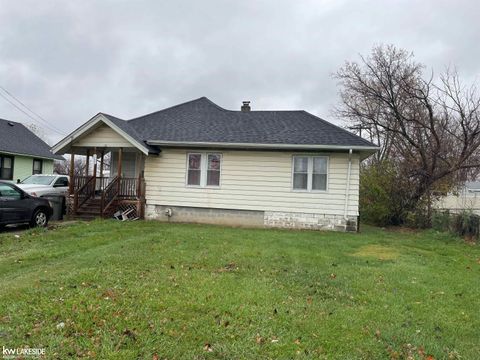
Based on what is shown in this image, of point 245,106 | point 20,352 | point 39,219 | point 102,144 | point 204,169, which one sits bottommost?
point 20,352

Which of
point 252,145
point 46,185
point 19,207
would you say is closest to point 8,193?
point 19,207

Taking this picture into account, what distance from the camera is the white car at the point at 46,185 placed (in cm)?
1639

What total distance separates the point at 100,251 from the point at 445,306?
6.50 metres

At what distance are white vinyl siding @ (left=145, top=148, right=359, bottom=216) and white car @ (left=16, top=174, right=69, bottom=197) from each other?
4.70 meters

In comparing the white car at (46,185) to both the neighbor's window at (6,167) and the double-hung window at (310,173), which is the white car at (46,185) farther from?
the neighbor's window at (6,167)

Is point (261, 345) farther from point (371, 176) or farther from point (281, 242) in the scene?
point (371, 176)

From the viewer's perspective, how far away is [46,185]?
17.2 meters

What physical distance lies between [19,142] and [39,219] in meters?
19.4

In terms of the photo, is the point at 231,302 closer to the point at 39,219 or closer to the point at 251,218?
the point at 251,218

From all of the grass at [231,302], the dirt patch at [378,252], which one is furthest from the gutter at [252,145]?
the grass at [231,302]

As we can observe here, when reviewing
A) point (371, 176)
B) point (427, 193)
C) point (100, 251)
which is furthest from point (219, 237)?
point (427, 193)

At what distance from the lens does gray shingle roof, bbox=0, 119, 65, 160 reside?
27.3 meters

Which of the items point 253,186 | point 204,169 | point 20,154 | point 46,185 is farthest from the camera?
point 20,154

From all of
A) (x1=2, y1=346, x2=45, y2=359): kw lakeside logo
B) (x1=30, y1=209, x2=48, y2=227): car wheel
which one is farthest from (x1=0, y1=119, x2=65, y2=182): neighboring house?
(x1=2, y1=346, x2=45, y2=359): kw lakeside logo
